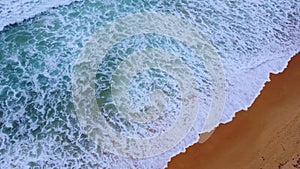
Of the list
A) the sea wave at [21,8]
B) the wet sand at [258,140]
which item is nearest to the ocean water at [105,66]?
the sea wave at [21,8]

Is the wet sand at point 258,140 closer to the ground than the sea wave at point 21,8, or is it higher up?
closer to the ground

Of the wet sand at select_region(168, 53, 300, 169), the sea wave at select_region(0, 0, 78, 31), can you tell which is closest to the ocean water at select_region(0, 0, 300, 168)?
the sea wave at select_region(0, 0, 78, 31)

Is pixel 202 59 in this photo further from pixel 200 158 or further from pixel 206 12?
pixel 200 158

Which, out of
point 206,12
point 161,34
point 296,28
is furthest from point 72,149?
point 296,28

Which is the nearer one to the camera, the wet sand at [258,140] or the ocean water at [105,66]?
the wet sand at [258,140]

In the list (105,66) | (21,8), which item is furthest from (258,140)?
(21,8)

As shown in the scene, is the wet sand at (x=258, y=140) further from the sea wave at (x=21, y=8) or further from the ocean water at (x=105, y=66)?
the sea wave at (x=21, y=8)

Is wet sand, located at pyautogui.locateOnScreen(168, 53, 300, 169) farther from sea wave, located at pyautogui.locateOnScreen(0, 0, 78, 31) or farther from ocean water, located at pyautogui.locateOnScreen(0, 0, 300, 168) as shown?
sea wave, located at pyautogui.locateOnScreen(0, 0, 78, 31)
